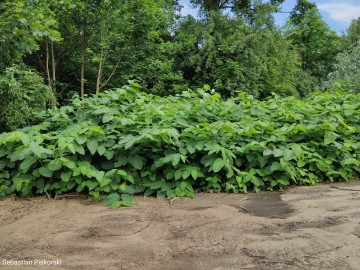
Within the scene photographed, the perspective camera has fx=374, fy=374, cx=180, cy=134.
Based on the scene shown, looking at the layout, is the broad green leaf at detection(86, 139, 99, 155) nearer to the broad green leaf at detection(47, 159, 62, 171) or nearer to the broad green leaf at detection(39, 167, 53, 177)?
the broad green leaf at detection(47, 159, 62, 171)

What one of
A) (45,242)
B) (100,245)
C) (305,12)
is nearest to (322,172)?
(100,245)

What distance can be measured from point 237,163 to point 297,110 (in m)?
1.69

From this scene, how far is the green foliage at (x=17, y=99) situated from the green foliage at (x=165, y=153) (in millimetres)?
315

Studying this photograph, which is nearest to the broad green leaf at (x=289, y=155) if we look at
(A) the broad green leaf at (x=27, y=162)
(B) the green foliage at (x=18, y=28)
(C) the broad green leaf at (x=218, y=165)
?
(C) the broad green leaf at (x=218, y=165)

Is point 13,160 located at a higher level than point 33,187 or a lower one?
higher

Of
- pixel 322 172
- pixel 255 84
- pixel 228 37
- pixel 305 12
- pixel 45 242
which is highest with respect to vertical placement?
pixel 305 12

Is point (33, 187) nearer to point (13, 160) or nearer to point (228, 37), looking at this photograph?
point (13, 160)

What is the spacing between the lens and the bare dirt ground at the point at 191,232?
2.37 metres

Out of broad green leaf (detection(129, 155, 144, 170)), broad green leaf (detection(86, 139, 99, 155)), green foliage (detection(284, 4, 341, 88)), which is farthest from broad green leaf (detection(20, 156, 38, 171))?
green foliage (detection(284, 4, 341, 88))

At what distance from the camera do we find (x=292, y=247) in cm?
248

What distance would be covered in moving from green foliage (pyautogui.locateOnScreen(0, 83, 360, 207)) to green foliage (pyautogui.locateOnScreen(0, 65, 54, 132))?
1.03 feet

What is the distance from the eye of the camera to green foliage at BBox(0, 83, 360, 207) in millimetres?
3945

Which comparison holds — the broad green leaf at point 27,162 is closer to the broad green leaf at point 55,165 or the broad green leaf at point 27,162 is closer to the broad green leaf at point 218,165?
the broad green leaf at point 55,165

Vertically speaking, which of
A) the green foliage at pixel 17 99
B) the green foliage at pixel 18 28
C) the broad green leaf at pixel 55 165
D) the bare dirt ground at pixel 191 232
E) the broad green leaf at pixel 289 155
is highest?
the green foliage at pixel 18 28
